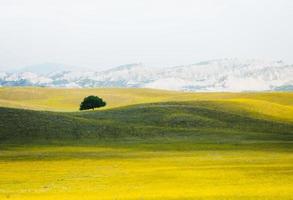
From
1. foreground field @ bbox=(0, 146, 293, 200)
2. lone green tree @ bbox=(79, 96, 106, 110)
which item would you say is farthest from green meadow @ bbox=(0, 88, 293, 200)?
lone green tree @ bbox=(79, 96, 106, 110)

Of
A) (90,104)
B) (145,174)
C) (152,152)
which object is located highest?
(90,104)

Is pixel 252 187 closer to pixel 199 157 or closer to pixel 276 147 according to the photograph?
pixel 199 157

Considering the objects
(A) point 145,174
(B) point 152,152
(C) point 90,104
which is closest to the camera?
(A) point 145,174

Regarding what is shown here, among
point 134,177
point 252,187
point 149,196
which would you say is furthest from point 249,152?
point 149,196

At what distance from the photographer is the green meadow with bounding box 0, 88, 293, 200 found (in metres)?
46.8

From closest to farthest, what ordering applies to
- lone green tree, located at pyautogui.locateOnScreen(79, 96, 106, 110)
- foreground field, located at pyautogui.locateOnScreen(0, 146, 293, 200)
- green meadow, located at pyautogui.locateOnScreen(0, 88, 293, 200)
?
foreground field, located at pyautogui.locateOnScreen(0, 146, 293, 200), green meadow, located at pyautogui.locateOnScreen(0, 88, 293, 200), lone green tree, located at pyautogui.locateOnScreen(79, 96, 106, 110)

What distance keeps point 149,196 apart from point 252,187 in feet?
28.7

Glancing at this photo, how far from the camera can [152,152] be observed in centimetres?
8494

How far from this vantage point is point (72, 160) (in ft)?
245

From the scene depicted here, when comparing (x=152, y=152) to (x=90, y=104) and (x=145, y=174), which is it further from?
(x=90, y=104)

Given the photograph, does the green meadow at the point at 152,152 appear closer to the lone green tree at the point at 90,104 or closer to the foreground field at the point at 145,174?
the foreground field at the point at 145,174

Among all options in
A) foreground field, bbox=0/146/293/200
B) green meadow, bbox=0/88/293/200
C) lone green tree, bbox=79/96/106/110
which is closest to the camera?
foreground field, bbox=0/146/293/200

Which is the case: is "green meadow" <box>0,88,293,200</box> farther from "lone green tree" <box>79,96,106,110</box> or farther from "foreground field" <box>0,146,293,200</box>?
"lone green tree" <box>79,96,106,110</box>

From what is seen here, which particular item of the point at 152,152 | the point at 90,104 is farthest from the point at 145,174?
the point at 90,104
